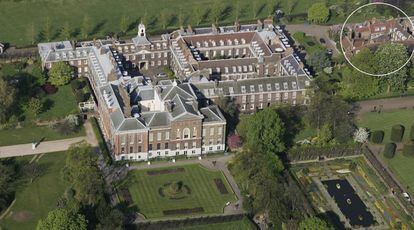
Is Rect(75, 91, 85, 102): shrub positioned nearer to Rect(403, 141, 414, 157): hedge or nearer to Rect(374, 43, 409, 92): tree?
Rect(374, 43, 409, 92): tree

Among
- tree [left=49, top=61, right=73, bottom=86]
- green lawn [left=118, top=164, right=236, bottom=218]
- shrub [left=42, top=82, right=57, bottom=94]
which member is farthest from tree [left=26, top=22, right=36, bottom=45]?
green lawn [left=118, top=164, right=236, bottom=218]

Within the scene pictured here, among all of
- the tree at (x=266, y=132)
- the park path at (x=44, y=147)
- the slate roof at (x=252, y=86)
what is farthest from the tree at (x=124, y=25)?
the tree at (x=266, y=132)

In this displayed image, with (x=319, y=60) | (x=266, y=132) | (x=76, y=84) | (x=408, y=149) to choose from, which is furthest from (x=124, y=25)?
(x=408, y=149)

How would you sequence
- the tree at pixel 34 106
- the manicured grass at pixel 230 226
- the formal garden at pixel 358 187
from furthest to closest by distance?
the tree at pixel 34 106 < the formal garden at pixel 358 187 < the manicured grass at pixel 230 226

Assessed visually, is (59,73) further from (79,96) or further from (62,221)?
(62,221)

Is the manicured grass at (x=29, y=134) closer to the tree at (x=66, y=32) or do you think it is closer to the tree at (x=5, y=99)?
the tree at (x=5, y=99)

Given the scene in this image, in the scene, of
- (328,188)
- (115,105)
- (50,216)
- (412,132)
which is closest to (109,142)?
(115,105)
